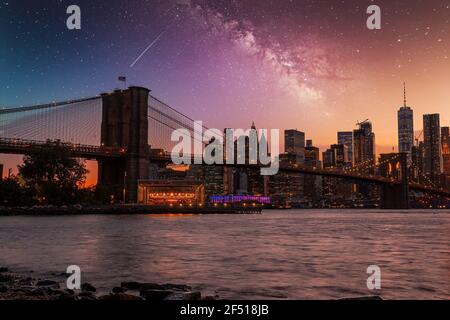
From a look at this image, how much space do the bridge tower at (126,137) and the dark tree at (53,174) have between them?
912cm

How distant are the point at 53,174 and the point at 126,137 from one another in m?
16.6

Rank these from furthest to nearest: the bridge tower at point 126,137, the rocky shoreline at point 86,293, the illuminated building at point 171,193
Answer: the illuminated building at point 171,193 < the bridge tower at point 126,137 < the rocky shoreline at point 86,293

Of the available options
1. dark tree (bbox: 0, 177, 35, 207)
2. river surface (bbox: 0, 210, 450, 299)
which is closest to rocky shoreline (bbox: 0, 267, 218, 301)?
river surface (bbox: 0, 210, 450, 299)

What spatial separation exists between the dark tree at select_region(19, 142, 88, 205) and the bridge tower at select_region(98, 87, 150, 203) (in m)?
9.12

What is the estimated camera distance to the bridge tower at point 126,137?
9412 cm

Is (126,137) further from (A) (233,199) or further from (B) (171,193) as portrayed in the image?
(A) (233,199)

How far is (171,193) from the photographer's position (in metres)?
105

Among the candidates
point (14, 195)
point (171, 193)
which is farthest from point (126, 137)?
point (14, 195)

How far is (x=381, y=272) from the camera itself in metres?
18.7

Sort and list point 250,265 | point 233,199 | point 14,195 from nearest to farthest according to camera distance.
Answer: point 250,265
point 14,195
point 233,199

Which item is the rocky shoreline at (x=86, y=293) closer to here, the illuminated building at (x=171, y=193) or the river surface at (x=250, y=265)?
the river surface at (x=250, y=265)

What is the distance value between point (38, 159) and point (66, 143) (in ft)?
23.8

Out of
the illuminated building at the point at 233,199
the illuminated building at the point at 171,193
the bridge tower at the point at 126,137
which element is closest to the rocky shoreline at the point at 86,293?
the bridge tower at the point at 126,137
